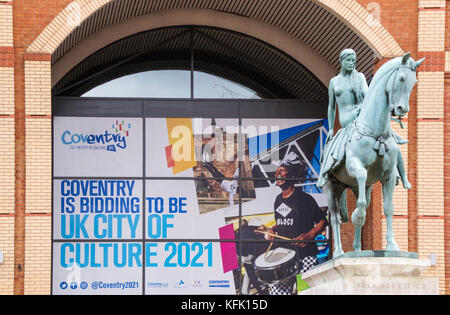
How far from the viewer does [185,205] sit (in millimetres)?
23750

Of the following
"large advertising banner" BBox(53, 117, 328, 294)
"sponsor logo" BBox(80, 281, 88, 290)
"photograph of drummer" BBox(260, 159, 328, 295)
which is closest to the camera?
"sponsor logo" BBox(80, 281, 88, 290)

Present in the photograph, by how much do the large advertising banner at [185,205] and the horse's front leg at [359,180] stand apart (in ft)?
28.2

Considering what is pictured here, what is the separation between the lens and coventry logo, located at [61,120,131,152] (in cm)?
2369

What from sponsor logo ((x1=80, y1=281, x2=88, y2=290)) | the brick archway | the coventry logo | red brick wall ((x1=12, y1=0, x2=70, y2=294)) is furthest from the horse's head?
sponsor logo ((x1=80, y1=281, x2=88, y2=290))

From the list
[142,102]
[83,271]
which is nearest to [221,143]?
[142,102]

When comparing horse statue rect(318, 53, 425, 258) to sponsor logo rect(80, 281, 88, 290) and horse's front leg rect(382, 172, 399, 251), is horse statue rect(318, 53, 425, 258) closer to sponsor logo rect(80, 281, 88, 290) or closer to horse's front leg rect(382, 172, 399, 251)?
horse's front leg rect(382, 172, 399, 251)

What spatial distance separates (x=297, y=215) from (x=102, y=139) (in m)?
4.62

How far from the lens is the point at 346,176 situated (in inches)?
621

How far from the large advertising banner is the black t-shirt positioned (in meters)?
0.02

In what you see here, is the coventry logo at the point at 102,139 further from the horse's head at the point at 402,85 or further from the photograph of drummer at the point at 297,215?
the horse's head at the point at 402,85

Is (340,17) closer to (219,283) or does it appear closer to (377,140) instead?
(219,283)

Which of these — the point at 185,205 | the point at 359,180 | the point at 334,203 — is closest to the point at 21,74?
the point at 185,205

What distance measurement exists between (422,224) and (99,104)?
756 centimetres

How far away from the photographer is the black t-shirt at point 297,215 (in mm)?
24000
